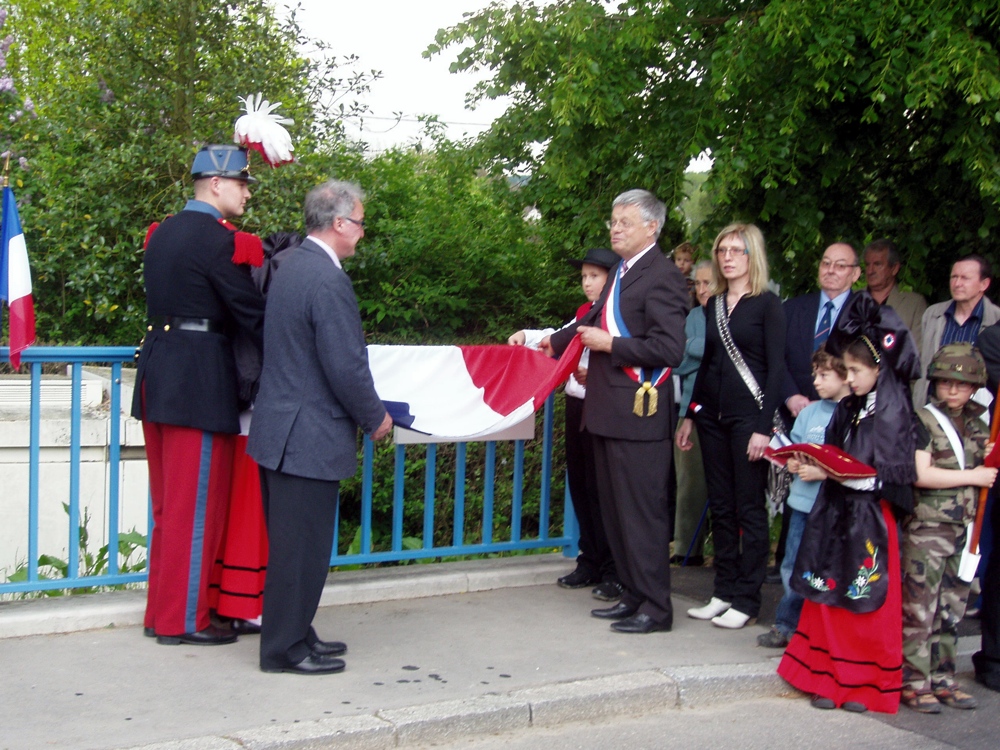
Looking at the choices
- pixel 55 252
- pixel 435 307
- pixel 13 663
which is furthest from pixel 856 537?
pixel 55 252

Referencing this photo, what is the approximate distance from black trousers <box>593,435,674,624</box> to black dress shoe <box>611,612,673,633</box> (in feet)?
0.07

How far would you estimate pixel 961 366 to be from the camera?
4.65 meters

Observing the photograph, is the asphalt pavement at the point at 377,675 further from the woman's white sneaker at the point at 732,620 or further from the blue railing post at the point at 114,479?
the blue railing post at the point at 114,479

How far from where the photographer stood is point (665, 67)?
23.3 feet

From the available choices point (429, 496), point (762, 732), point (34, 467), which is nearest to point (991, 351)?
point (762, 732)

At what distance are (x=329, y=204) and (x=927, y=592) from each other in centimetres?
300

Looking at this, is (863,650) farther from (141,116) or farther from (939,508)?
(141,116)

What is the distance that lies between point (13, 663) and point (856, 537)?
352 centimetres

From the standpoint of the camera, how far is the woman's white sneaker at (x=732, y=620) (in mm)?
5508

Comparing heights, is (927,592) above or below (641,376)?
below

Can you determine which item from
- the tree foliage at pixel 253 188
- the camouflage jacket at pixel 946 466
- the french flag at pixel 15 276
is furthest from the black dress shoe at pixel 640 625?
the tree foliage at pixel 253 188

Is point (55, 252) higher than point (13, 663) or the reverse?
higher

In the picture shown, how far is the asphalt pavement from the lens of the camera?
13.1 feet

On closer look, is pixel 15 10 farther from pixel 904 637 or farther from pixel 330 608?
pixel 904 637
